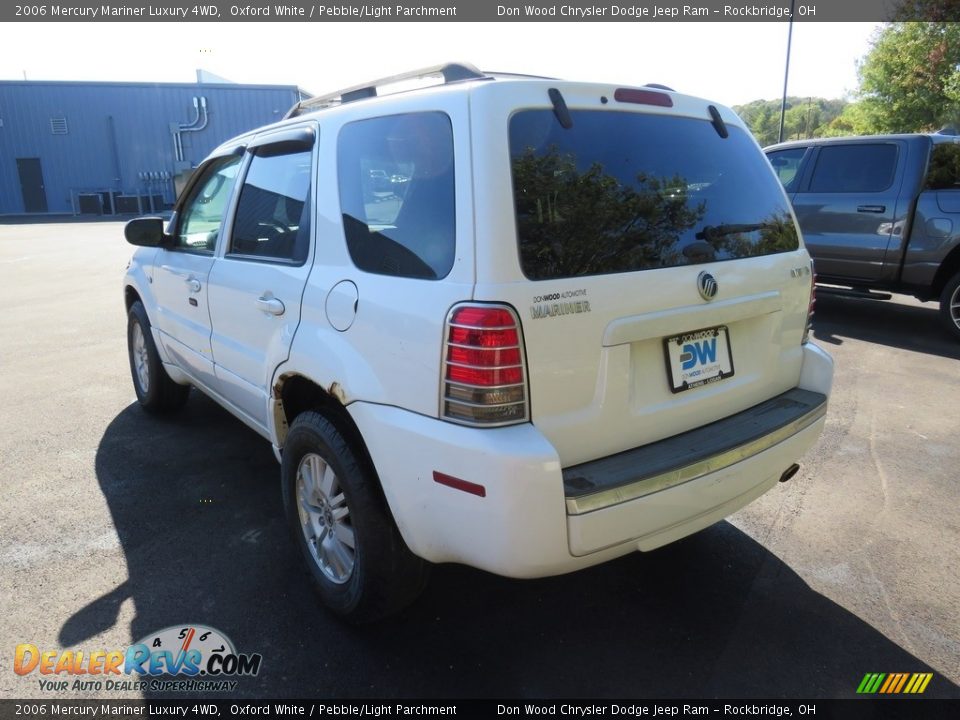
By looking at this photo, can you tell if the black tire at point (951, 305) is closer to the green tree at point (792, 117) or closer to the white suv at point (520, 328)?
the white suv at point (520, 328)

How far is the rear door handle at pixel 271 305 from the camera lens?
286 centimetres

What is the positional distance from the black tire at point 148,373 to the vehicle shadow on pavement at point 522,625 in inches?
61.3

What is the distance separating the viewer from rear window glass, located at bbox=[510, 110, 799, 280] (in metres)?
2.16

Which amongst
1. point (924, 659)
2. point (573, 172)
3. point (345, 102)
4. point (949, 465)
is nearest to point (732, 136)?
point (573, 172)

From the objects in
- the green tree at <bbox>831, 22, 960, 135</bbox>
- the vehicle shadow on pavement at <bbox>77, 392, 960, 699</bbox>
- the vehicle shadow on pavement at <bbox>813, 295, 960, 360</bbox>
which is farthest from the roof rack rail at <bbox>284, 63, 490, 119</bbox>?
the green tree at <bbox>831, 22, 960, 135</bbox>

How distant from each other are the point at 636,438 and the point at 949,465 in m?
2.85

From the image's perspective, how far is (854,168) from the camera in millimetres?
7500

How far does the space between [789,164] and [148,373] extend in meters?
7.35

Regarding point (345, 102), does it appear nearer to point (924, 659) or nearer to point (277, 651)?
point (277, 651)

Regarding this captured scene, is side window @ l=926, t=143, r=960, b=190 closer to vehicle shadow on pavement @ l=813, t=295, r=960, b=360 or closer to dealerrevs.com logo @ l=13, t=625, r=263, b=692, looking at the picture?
vehicle shadow on pavement @ l=813, t=295, r=960, b=360

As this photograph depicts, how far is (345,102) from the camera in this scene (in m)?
2.92

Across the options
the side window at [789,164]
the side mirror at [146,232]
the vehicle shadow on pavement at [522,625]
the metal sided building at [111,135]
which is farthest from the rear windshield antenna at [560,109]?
the metal sided building at [111,135]

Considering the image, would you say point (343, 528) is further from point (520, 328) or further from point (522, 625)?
point (520, 328)

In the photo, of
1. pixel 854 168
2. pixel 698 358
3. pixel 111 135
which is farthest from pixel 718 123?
pixel 111 135
